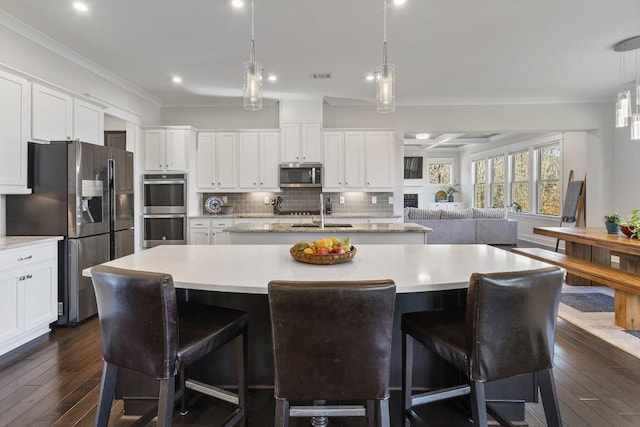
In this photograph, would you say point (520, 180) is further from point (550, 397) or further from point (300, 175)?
point (550, 397)

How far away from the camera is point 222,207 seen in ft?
19.8

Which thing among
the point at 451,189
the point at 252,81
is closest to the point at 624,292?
the point at 252,81

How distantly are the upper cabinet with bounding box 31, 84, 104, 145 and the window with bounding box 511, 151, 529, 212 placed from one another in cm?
906

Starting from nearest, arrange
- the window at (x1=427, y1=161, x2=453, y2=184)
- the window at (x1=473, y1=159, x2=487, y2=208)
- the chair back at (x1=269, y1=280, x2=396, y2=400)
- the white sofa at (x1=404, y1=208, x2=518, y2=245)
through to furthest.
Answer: the chair back at (x1=269, y1=280, x2=396, y2=400), the white sofa at (x1=404, y1=208, x2=518, y2=245), the window at (x1=473, y1=159, x2=487, y2=208), the window at (x1=427, y1=161, x2=453, y2=184)

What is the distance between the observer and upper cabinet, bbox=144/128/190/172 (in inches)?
229

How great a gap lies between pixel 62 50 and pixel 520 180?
9.55m

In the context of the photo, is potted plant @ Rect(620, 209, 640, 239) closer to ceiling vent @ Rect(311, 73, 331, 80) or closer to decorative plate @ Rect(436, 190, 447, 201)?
ceiling vent @ Rect(311, 73, 331, 80)

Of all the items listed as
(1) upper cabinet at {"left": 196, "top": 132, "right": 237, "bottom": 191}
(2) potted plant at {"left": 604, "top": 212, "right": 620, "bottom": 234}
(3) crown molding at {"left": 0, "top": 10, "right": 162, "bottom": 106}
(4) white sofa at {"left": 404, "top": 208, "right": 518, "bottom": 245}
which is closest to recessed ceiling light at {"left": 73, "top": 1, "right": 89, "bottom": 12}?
(3) crown molding at {"left": 0, "top": 10, "right": 162, "bottom": 106}

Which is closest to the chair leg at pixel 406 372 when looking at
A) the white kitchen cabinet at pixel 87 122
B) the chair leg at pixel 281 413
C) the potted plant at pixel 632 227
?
the chair leg at pixel 281 413

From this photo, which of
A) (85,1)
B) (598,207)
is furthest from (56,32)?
(598,207)

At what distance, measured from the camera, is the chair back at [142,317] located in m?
1.34

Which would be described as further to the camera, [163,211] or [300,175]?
[300,175]

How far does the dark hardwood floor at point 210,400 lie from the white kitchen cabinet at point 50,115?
1892 mm

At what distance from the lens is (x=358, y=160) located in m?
6.14
